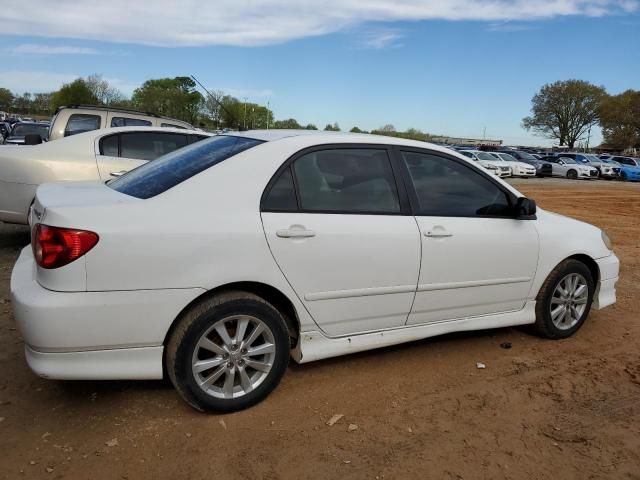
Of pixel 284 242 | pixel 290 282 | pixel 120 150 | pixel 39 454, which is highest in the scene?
pixel 120 150

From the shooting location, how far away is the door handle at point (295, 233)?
122 inches

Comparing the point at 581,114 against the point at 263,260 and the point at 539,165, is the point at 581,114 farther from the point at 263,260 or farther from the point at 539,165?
the point at 263,260

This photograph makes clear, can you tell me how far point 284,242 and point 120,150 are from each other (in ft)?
14.3

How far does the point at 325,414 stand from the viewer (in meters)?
3.18

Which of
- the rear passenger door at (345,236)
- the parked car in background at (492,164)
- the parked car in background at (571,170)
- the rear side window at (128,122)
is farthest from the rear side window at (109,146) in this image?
the parked car in background at (571,170)

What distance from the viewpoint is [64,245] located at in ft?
8.77

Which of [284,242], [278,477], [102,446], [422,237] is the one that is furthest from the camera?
[422,237]

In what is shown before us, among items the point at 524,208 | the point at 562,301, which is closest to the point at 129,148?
the point at 524,208

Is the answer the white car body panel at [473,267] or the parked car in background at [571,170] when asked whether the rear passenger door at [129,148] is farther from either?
the parked car in background at [571,170]

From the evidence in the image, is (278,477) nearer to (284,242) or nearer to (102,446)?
(102,446)

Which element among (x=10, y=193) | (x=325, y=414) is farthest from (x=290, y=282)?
(x=10, y=193)

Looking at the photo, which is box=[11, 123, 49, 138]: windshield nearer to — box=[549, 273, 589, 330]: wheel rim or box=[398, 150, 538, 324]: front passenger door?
box=[398, 150, 538, 324]: front passenger door

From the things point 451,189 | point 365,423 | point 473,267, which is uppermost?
point 451,189

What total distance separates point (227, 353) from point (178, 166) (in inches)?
46.3
